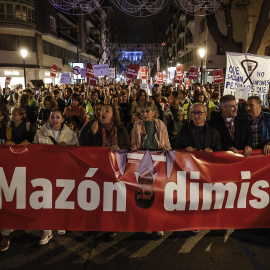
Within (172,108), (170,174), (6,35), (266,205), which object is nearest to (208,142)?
(170,174)

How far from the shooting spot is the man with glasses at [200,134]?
4789 millimetres

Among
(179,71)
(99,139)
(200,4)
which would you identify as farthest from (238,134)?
(179,71)

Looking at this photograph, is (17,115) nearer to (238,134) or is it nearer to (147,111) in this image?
(147,111)

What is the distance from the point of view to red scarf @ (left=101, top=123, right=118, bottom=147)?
5.02 metres

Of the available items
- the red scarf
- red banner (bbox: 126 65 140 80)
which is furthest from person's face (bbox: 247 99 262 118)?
red banner (bbox: 126 65 140 80)

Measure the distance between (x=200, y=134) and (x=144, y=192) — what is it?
1.18 metres

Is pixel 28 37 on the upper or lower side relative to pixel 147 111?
upper

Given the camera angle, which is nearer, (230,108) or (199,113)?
(199,113)

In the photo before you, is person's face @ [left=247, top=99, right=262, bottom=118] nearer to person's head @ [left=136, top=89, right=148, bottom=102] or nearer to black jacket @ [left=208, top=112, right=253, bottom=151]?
black jacket @ [left=208, top=112, right=253, bottom=151]

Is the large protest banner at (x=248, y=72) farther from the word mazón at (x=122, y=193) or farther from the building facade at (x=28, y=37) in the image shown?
the building facade at (x=28, y=37)

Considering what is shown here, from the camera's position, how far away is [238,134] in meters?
5.04

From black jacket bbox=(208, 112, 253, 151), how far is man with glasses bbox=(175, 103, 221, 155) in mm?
184

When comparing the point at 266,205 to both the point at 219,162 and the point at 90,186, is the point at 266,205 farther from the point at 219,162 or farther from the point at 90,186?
the point at 90,186

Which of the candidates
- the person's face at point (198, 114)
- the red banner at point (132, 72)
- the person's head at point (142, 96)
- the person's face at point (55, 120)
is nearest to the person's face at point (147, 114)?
the person's face at point (198, 114)
